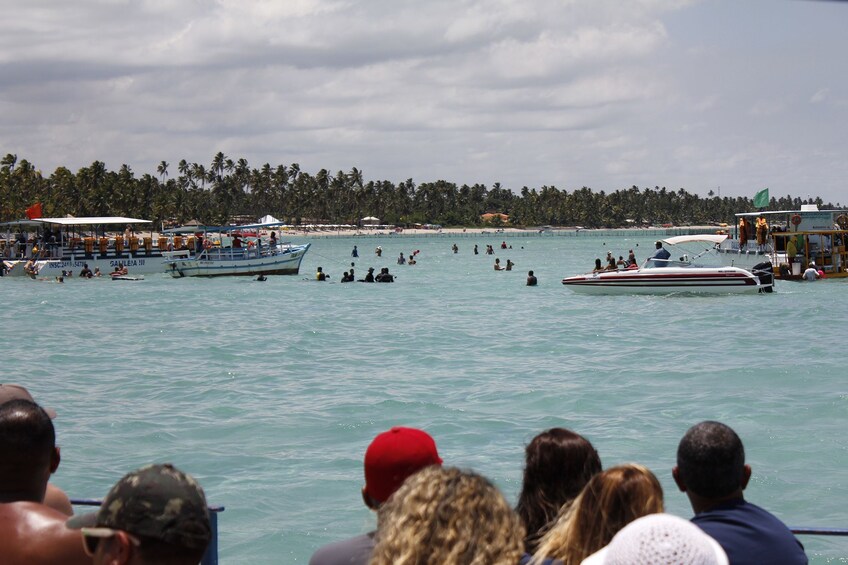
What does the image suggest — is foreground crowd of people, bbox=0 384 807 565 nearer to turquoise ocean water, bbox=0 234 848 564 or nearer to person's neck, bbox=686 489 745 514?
person's neck, bbox=686 489 745 514

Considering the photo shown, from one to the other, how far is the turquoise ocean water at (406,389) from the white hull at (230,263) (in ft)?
51.0

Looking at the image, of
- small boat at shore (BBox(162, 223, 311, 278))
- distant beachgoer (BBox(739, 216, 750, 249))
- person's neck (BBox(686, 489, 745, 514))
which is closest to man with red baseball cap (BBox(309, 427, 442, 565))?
person's neck (BBox(686, 489, 745, 514))

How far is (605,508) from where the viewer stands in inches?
153

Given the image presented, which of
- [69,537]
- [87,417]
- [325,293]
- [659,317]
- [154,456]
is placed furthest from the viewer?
[325,293]

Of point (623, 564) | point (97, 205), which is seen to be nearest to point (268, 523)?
point (623, 564)

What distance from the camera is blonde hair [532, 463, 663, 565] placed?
12.7 ft

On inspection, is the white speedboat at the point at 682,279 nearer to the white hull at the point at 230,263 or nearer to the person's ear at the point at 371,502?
the white hull at the point at 230,263

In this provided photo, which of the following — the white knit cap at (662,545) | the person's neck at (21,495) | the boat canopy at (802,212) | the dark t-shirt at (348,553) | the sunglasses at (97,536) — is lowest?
the dark t-shirt at (348,553)

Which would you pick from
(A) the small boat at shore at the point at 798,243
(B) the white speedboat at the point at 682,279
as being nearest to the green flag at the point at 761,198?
(A) the small boat at shore at the point at 798,243

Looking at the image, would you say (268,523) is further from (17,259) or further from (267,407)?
(17,259)

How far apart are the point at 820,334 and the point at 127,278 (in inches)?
1519

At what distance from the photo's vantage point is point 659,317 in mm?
32969

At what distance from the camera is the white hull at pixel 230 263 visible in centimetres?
5672

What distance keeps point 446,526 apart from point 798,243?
46024 millimetres
